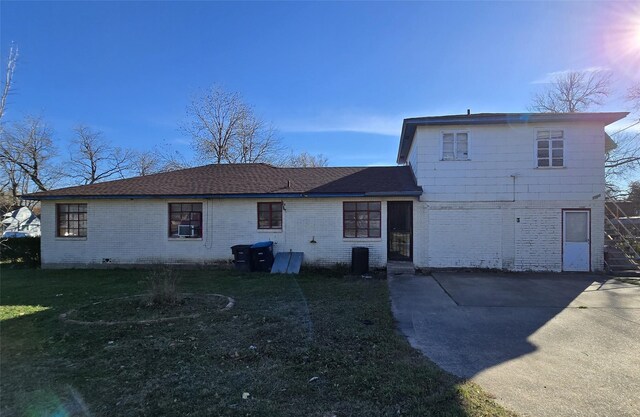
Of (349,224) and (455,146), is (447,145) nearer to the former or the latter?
(455,146)

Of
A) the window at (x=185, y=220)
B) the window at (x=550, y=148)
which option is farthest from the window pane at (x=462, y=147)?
the window at (x=185, y=220)

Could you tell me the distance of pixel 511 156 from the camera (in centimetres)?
1346

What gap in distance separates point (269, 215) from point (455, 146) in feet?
25.2

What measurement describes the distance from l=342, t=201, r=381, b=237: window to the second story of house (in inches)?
80.1

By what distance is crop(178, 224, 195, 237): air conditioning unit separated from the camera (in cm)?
1507

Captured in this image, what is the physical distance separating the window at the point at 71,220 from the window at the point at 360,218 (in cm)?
1113

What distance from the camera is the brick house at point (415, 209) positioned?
13.3m

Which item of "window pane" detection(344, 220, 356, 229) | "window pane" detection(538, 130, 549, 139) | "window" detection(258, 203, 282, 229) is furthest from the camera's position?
"window" detection(258, 203, 282, 229)

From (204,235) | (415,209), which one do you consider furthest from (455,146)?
(204,235)

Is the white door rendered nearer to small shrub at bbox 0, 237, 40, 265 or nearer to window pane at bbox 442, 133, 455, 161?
window pane at bbox 442, 133, 455, 161

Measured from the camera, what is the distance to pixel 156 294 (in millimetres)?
7867

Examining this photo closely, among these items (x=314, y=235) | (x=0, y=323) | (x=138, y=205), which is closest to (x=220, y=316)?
(x=0, y=323)

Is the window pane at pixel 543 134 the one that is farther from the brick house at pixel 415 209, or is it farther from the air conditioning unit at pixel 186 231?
the air conditioning unit at pixel 186 231

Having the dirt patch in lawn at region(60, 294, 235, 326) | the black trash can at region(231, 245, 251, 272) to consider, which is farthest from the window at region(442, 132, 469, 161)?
the dirt patch in lawn at region(60, 294, 235, 326)
